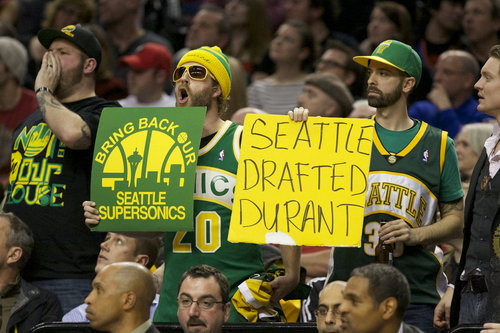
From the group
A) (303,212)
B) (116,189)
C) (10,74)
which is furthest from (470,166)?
(10,74)

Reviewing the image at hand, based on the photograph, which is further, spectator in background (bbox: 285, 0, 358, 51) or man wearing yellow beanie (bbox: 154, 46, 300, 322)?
spectator in background (bbox: 285, 0, 358, 51)

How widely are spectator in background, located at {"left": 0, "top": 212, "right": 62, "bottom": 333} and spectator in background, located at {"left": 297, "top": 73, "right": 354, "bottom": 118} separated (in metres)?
2.62

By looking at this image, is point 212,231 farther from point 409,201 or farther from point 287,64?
point 287,64

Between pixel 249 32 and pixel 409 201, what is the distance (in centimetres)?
568

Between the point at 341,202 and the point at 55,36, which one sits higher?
the point at 55,36

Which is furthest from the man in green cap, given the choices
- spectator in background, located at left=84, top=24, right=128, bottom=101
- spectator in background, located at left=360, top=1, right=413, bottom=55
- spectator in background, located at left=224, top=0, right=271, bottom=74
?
spectator in background, located at left=224, top=0, right=271, bottom=74

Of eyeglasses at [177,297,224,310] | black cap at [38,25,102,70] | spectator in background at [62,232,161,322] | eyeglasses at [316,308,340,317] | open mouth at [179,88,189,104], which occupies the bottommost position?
eyeglasses at [316,308,340,317]

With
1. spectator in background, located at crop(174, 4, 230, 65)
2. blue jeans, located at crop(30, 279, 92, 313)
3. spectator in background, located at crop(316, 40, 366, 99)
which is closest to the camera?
blue jeans, located at crop(30, 279, 92, 313)

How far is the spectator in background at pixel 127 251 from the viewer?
261 inches

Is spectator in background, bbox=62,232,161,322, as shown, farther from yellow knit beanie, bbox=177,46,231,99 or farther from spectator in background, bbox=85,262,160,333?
yellow knit beanie, bbox=177,46,231,99

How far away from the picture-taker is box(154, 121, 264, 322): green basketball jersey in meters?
5.74

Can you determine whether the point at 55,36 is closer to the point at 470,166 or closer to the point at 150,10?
the point at 470,166

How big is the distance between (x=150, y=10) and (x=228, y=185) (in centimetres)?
747

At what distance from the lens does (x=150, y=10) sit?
42.2ft
